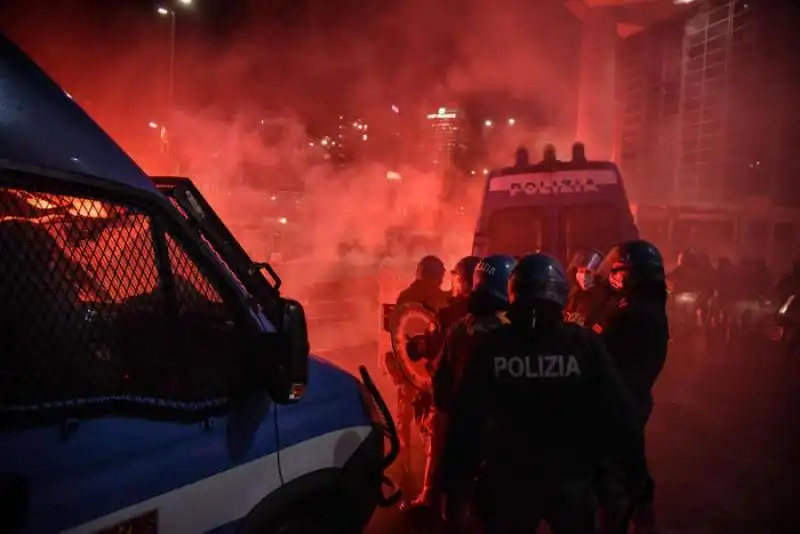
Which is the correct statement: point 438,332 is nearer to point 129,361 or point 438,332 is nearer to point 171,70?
point 129,361

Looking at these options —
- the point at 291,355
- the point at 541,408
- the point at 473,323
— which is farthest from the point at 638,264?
the point at 291,355

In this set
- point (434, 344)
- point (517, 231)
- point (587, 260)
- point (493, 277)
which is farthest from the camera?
point (517, 231)

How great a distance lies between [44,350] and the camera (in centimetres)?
193

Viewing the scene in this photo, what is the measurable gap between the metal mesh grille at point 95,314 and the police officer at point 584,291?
3292 mm

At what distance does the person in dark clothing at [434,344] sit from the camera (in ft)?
14.6

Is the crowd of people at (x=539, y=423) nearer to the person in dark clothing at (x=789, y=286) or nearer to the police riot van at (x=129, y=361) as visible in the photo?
the police riot van at (x=129, y=361)

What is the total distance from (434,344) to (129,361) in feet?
8.43

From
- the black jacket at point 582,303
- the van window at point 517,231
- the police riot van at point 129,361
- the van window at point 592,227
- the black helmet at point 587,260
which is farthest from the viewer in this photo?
the van window at point 517,231

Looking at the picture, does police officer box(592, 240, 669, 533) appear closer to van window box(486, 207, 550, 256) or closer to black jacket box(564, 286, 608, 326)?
black jacket box(564, 286, 608, 326)

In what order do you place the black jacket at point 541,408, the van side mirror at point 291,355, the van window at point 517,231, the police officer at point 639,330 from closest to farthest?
1. the van side mirror at point 291,355
2. the black jacket at point 541,408
3. the police officer at point 639,330
4. the van window at point 517,231

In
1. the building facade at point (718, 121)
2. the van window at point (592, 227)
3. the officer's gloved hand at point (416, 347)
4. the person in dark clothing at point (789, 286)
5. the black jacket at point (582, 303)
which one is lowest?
the person in dark clothing at point (789, 286)

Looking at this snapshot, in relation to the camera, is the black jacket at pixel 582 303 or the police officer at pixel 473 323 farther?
the black jacket at pixel 582 303

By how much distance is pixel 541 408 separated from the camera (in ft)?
8.20

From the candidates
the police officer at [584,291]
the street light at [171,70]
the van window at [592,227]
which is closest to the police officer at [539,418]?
the police officer at [584,291]
